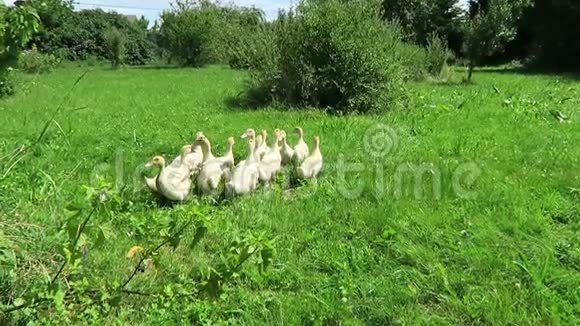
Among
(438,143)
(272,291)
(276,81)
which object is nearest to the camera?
(272,291)

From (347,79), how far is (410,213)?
678cm

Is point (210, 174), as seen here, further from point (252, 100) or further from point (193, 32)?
point (193, 32)

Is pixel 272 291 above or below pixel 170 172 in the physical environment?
below

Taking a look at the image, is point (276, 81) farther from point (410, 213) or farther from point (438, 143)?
point (410, 213)

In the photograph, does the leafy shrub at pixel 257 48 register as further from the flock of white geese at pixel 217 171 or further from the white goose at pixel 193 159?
the white goose at pixel 193 159

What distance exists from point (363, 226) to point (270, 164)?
1.57m

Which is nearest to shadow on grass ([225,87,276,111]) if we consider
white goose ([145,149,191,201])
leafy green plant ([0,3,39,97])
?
white goose ([145,149,191,201])

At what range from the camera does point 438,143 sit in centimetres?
789

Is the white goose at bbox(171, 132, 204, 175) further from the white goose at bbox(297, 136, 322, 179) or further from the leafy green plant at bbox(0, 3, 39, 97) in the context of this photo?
the leafy green plant at bbox(0, 3, 39, 97)

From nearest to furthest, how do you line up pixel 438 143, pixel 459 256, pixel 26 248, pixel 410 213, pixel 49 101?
pixel 26 248, pixel 459 256, pixel 410 213, pixel 438 143, pixel 49 101

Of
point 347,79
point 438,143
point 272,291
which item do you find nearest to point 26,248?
point 272,291

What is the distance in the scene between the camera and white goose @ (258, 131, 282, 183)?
19.1 ft

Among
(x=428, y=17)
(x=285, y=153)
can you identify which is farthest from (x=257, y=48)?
(x=428, y=17)

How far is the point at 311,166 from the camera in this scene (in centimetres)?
618
